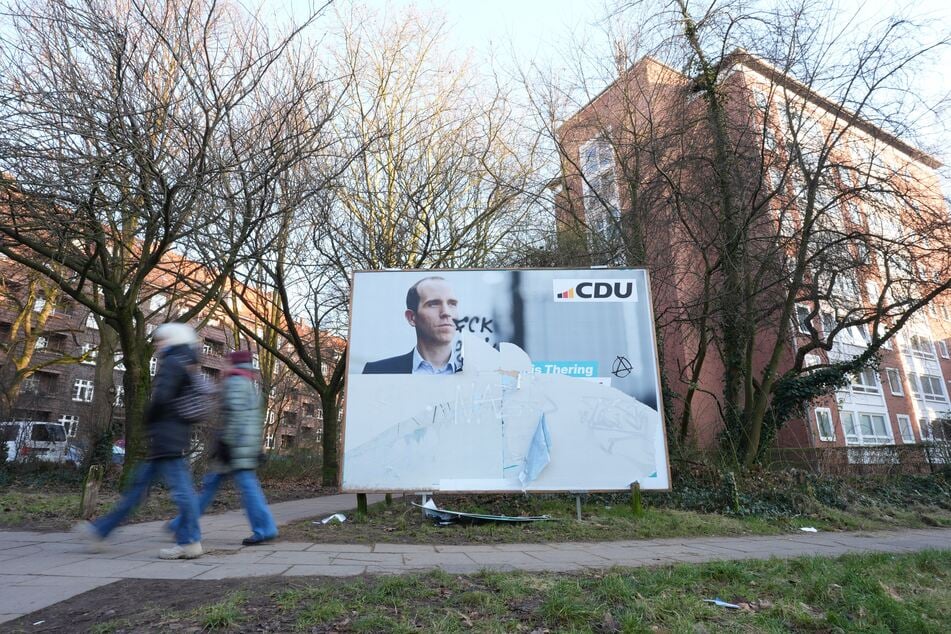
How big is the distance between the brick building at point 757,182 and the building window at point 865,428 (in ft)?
58.8

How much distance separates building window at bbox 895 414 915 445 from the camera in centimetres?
3306

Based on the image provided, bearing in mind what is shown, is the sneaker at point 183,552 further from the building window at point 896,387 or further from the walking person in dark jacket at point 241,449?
the building window at point 896,387

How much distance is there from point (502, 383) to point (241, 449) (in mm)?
3859

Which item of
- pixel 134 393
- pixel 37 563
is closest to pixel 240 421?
pixel 37 563

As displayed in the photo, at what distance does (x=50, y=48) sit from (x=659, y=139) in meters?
9.97

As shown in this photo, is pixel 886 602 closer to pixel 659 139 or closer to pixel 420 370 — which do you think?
pixel 420 370

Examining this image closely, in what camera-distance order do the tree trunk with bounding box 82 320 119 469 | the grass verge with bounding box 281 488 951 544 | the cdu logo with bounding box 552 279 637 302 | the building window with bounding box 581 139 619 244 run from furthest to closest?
the tree trunk with bounding box 82 320 119 469 < the building window with bounding box 581 139 619 244 < the cdu logo with bounding box 552 279 637 302 < the grass verge with bounding box 281 488 951 544

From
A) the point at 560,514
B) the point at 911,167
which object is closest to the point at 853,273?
the point at 911,167

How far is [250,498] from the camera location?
502 cm

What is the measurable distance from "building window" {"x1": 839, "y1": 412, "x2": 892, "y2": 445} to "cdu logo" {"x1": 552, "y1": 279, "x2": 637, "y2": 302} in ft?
91.6

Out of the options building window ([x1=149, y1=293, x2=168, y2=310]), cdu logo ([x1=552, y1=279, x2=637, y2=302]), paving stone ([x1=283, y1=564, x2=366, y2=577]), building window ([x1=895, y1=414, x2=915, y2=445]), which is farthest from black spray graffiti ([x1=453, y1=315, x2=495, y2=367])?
building window ([x1=895, y1=414, x2=915, y2=445])

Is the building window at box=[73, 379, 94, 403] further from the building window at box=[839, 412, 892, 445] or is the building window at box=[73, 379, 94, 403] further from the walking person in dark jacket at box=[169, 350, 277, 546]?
the building window at box=[839, 412, 892, 445]

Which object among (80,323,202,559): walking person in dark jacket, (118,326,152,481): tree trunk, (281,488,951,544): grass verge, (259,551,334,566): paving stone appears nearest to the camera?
(259,551,334,566): paving stone

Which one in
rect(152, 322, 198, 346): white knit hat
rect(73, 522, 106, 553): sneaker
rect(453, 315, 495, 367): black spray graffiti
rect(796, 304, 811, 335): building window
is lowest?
rect(73, 522, 106, 553): sneaker
